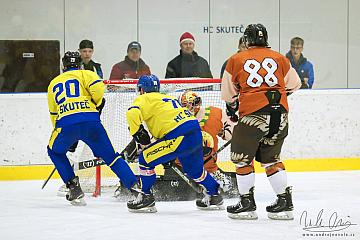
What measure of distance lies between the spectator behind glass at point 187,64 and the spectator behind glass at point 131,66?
0.28 metres

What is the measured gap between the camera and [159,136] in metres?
6.15

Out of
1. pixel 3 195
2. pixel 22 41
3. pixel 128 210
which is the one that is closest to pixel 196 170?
pixel 128 210

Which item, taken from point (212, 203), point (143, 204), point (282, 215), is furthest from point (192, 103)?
point (282, 215)

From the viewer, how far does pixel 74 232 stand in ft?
17.4

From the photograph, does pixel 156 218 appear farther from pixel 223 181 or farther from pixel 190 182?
pixel 223 181

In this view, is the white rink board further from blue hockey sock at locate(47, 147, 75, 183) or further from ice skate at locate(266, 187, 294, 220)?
ice skate at locate(266, 187, 294, 220)

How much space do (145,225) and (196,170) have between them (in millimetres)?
734

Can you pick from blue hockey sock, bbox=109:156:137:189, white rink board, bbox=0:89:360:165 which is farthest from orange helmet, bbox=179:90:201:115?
white rink board, bbox=0:89:360:165

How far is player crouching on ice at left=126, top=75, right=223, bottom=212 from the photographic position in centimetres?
606

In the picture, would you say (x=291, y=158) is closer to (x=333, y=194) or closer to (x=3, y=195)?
(x=333, y=194)

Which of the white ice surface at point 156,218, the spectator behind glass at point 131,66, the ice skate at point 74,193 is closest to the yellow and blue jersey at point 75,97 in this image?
the ice skate at point 74,193

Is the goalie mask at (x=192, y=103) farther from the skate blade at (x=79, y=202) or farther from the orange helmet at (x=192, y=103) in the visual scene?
the skate blade at (x=79, y=202)

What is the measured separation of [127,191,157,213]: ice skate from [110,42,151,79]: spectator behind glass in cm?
326

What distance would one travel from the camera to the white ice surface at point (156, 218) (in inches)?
204
